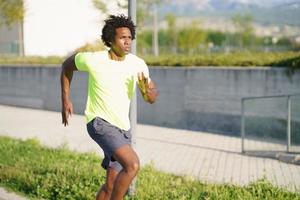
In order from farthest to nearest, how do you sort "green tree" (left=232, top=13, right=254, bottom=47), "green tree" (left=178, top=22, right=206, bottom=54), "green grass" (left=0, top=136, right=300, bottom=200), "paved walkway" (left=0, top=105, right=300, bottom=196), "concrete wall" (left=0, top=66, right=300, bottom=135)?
"green tree" (left=232, top=13, right=254, bottom=47) → "green tree" (left=178, top=22, right=206, bottom=54) → "concrete wall" (left=0, top=66, right=300, bottom=135) → "paved walkway" (left=0, top=105, right=300, bottom=196) → "green grass" (left=0, top=136, right=300, bottom=200)

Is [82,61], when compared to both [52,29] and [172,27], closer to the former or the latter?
[52,29]

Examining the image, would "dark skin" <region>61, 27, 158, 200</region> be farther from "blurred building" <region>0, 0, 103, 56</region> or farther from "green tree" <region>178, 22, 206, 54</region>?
"green tree" <region>178, 22, 206, 54</region>

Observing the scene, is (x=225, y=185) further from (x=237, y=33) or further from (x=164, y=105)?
(x=237, y=33)

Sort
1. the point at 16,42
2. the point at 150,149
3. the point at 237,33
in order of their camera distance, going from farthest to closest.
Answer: the point at 237,33
the point at 16,42
the point at 150,149

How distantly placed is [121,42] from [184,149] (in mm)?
5628

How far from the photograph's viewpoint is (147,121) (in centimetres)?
1358

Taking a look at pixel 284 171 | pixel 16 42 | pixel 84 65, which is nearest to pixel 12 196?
pixel 84 65

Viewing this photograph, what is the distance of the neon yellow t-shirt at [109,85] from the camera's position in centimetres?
452

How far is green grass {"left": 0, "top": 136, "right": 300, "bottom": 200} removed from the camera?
568cm

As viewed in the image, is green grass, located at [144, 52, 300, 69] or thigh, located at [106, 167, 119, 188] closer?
thigh, located at [106, 167, 119, 188]

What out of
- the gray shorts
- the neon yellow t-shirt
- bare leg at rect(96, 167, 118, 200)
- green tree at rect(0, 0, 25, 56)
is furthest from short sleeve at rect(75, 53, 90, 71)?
green tree at rect(0, 0, 25, 56)

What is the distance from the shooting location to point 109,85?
452cm

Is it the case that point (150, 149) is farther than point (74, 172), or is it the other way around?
point (150, 149)

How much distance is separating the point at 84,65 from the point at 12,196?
238cm
